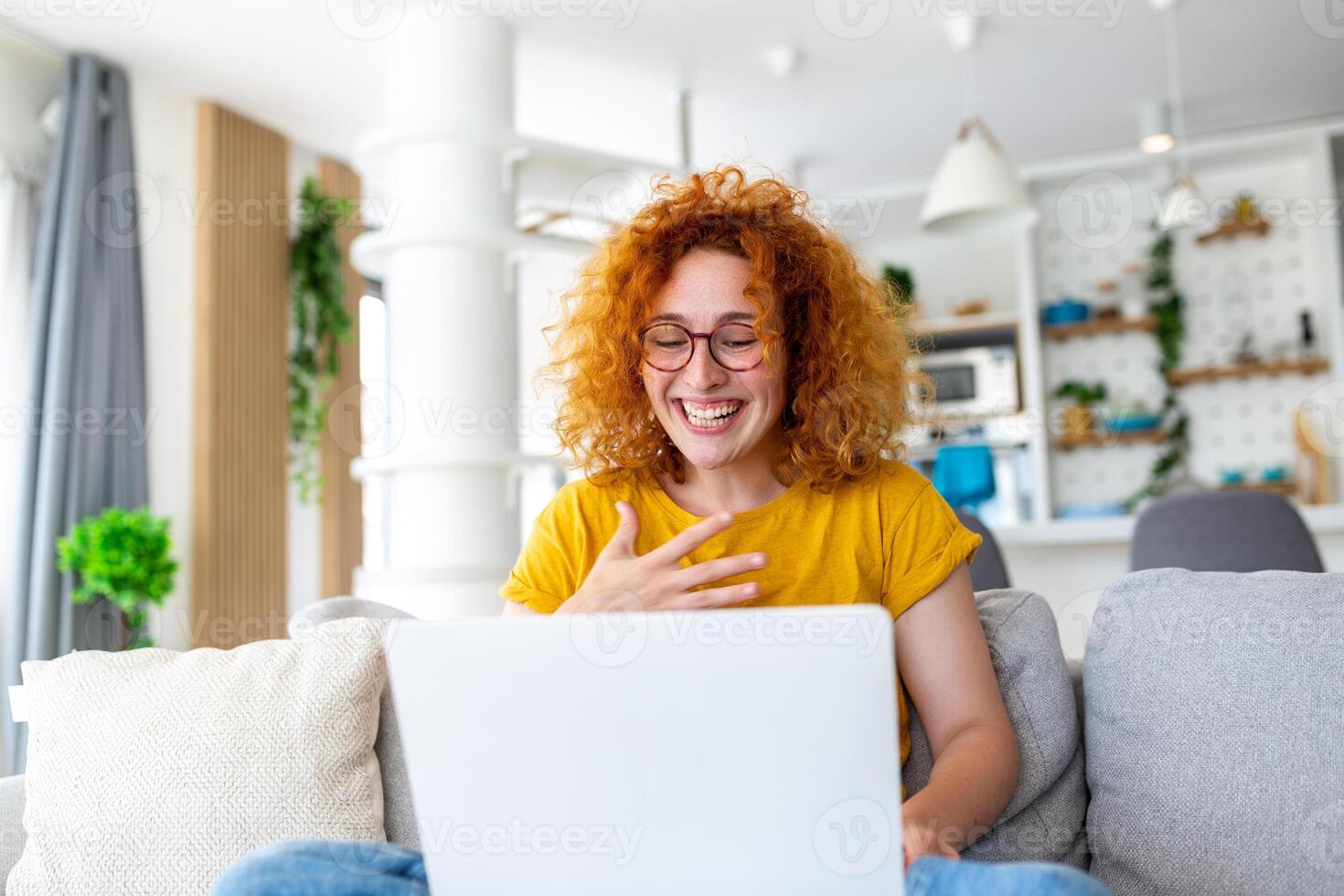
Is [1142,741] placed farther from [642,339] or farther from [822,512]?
[642,339]

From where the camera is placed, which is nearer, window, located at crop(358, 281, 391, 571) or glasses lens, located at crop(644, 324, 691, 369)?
glasses lens, located at crop(644, 324, 691, 369)

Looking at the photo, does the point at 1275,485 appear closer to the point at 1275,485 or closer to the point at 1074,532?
the point at 1275,485

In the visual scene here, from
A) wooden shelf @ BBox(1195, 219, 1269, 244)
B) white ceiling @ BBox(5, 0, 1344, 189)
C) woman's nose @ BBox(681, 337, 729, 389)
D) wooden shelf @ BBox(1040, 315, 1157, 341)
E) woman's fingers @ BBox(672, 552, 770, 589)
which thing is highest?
white ceiling @ BBox(5, 0, 1344, 189)

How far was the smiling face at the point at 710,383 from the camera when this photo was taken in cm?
142

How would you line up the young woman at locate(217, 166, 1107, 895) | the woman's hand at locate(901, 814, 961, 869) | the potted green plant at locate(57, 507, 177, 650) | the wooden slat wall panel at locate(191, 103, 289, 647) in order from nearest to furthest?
the woman's hand at locate(901, 814, 961, 869), the young woman at locate(217, 166, 1107, 895), the potted green plant at locate(57, 507, 177, 650), the wooden slat wall panel at locate(191, 103, 289, 647)

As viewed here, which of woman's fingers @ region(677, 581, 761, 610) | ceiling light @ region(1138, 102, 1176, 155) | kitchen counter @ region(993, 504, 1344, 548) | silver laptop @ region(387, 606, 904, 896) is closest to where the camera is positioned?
silver laptop @ region(387, 606, 904, 896)

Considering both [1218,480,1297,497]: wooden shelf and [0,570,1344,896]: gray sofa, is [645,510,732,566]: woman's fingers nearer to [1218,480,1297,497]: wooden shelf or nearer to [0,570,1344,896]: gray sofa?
[0,570,1344,896]: gray sofa

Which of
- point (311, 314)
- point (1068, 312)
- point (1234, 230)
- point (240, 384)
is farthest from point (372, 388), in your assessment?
point (1234, 230)

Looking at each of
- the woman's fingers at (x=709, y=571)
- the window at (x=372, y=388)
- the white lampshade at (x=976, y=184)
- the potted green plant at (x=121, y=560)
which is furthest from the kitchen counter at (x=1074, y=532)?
the window at (x=372, y=388)

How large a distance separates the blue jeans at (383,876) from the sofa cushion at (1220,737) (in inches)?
15.0

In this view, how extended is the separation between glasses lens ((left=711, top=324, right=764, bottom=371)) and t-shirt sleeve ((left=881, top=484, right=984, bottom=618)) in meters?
0.27

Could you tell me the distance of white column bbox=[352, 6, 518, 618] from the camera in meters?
3.58

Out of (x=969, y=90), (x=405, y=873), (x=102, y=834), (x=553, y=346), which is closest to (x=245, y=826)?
(x=102, y=834)

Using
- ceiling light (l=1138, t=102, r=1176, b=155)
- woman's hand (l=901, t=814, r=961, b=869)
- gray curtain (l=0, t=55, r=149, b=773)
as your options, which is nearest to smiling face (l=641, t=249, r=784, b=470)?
woman's hand (l=901, t=814, r=961, b=869)
